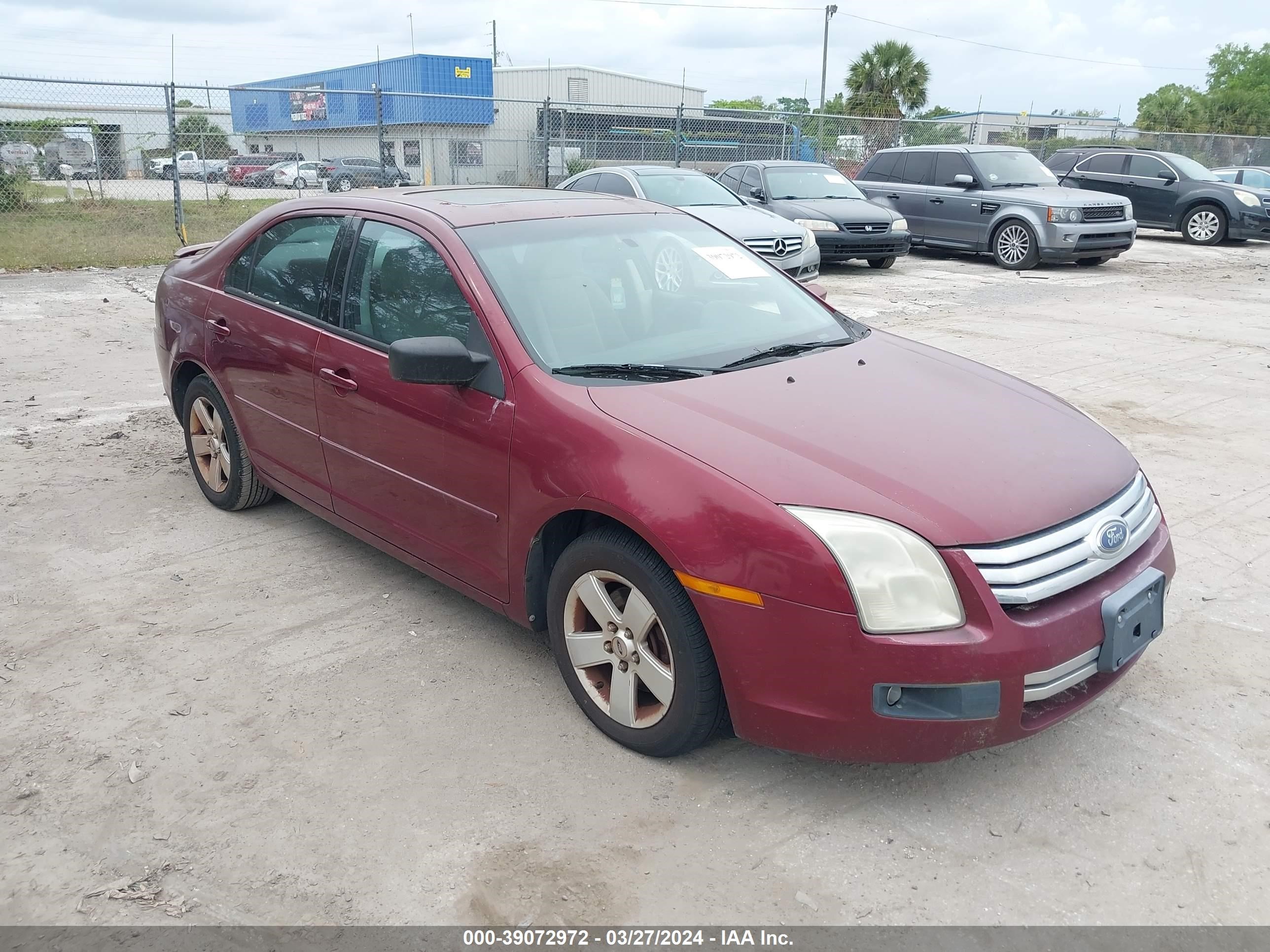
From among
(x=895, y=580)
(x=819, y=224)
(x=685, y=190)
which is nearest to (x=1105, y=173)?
(x=819, y=224)

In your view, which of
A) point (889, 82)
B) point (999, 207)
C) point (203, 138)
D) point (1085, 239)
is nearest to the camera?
point (1085, 239)

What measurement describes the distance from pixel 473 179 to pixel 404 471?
1836 cm

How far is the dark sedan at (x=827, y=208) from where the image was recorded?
45.0 feet

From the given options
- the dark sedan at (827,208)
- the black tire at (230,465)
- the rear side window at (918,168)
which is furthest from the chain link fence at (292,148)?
the black tire at (230,465)

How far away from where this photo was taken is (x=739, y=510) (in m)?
2.62

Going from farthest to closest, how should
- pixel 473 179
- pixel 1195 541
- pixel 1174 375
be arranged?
pixel 473 179 < pixel 1174 375 < pixel 1195 541

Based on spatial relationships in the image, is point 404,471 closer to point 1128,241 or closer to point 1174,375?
point 1174,375

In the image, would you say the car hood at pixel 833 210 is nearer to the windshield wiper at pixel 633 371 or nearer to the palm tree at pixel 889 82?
the windshield wiper at pixel 633 371

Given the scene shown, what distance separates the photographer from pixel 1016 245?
14695mm

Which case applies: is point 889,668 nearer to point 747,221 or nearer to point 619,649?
point 619,649

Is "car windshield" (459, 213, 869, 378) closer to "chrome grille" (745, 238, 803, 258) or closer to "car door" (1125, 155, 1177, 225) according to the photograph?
"chrome grille" (745, 238, 803, 258)

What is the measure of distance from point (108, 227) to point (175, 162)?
2845 millimetres

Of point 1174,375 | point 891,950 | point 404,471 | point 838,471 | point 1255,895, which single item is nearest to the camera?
point 891,950

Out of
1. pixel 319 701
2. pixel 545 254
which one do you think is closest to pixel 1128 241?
pixel 545 254
